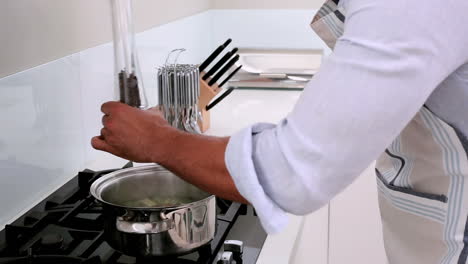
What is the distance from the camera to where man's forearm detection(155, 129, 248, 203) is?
77 centimetres

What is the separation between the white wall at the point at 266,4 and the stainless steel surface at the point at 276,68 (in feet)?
0.56

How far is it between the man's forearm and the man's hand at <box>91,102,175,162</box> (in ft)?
0.05

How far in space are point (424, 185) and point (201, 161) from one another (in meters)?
0.34

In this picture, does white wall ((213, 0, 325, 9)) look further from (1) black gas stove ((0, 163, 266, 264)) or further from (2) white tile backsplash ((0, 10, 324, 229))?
(1) black gas stove ((0, 163, 266, 264))

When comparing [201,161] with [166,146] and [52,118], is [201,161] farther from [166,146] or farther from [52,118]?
[52,118]

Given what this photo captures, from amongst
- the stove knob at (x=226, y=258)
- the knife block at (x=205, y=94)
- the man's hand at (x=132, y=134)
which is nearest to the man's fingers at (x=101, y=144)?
the man's hand at (x=132, y=134)

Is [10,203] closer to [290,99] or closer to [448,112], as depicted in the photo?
[448,112]

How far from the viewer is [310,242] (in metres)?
1.26

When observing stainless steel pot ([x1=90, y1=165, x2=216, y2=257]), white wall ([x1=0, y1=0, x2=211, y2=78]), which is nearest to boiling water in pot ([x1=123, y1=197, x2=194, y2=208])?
stainless steel pot ([x1=90, y1=165, x2=216, y2=257])

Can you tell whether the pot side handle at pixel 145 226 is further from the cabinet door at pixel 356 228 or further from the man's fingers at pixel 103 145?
the cabinet door at pixel 356 228

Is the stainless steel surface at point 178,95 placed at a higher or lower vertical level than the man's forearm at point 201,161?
lower

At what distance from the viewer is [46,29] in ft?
4.08

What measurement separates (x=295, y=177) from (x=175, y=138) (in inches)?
7.9

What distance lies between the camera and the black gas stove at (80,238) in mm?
980
